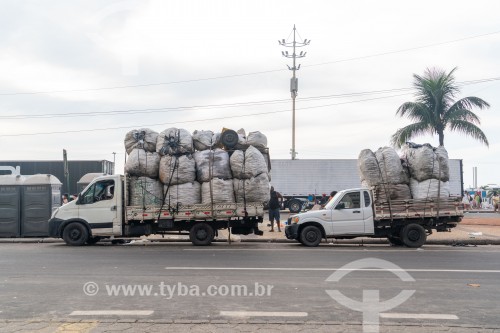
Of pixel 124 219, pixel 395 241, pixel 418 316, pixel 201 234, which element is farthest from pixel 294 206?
pixel 418 316

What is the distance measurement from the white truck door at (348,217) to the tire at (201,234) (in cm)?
364

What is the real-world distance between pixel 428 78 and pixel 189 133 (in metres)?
15.3

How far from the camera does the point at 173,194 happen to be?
50.3 feet

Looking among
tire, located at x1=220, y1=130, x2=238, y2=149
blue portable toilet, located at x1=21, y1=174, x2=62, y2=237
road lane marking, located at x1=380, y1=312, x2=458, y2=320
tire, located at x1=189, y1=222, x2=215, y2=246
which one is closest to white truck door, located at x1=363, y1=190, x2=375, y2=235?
tire, located at x1=220, y1=130, x2=238, y2=149

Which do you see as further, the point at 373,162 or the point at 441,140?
the point at 441,140

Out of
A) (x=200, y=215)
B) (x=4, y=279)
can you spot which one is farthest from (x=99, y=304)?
(x=200, y=215)

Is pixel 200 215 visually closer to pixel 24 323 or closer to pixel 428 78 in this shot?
pixel 24 323

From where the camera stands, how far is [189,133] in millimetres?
15789

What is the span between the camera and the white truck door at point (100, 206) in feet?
50.8

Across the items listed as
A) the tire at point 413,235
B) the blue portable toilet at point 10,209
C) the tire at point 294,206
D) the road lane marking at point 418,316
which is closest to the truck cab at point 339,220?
the tire at point 413,235

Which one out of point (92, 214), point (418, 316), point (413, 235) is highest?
point (92, 214)

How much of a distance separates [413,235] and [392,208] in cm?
102

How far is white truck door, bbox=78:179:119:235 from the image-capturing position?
15.5 m

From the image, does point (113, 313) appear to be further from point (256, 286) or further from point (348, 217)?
point (348, 217)
